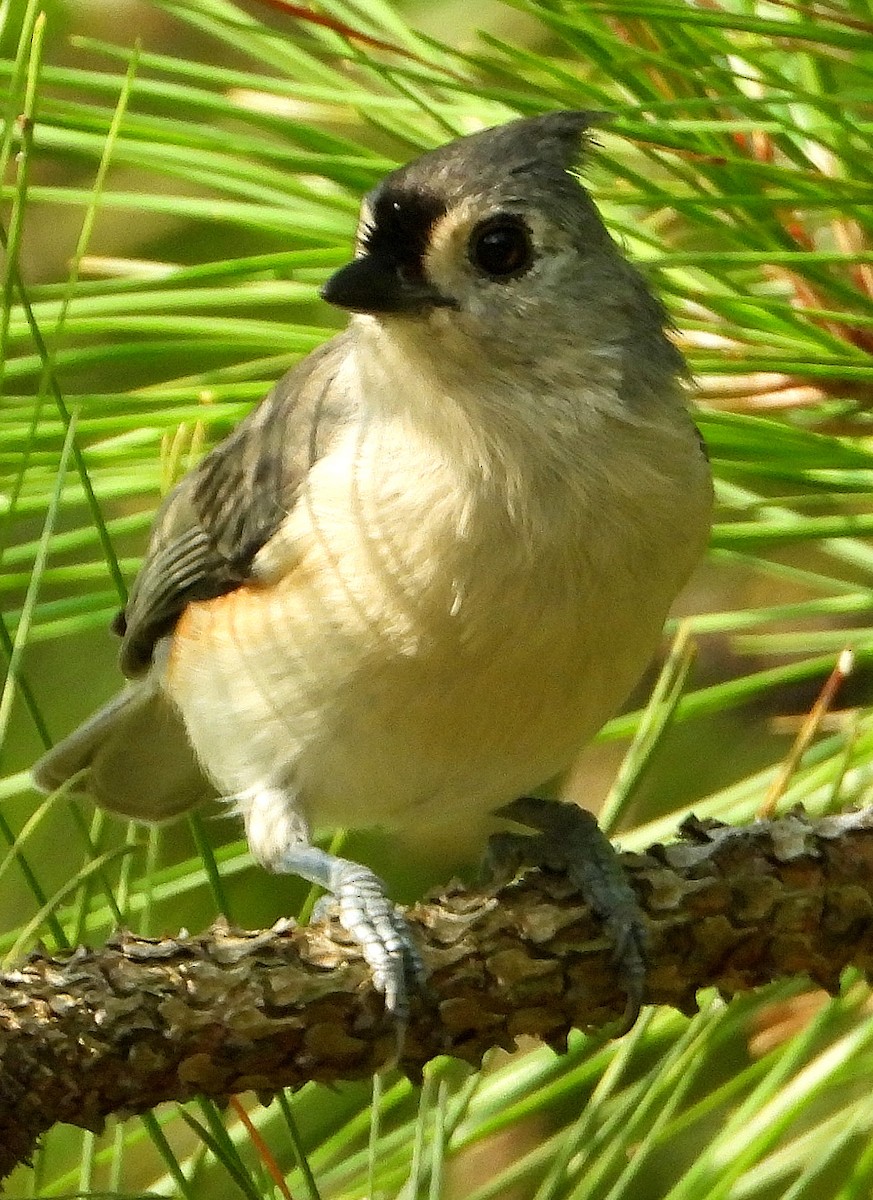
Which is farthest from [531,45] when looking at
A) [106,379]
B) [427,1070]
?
[427,1070]

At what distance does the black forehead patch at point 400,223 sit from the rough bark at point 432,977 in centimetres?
60

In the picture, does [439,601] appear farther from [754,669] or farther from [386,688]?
[754,669]

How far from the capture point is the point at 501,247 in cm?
173

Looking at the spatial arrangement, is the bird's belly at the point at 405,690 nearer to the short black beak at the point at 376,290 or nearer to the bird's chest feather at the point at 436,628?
the bird's chest feather at the point at 436,628

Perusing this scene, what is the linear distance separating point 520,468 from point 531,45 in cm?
141

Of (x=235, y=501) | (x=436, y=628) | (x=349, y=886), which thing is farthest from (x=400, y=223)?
(x=349, y=886)

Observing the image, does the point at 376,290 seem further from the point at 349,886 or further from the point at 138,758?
the point at 138,758

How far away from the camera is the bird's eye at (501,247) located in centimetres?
171

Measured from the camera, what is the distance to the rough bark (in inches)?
44.8

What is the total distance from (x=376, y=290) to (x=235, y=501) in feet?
1.76

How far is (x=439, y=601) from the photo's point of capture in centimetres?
163

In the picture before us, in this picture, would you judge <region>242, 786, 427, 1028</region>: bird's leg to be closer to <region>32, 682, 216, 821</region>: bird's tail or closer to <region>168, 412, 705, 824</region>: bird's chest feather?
<region>168, 412, 705, 824</region>: bird's chest feather

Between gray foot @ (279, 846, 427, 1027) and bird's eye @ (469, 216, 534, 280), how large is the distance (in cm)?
63

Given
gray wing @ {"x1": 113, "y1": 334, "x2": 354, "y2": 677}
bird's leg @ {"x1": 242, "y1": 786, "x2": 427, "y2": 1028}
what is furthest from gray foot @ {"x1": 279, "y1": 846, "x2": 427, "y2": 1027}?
gray wing @ {"x1": 113, "y1": 334, "x2": 354, "y2": 677}
